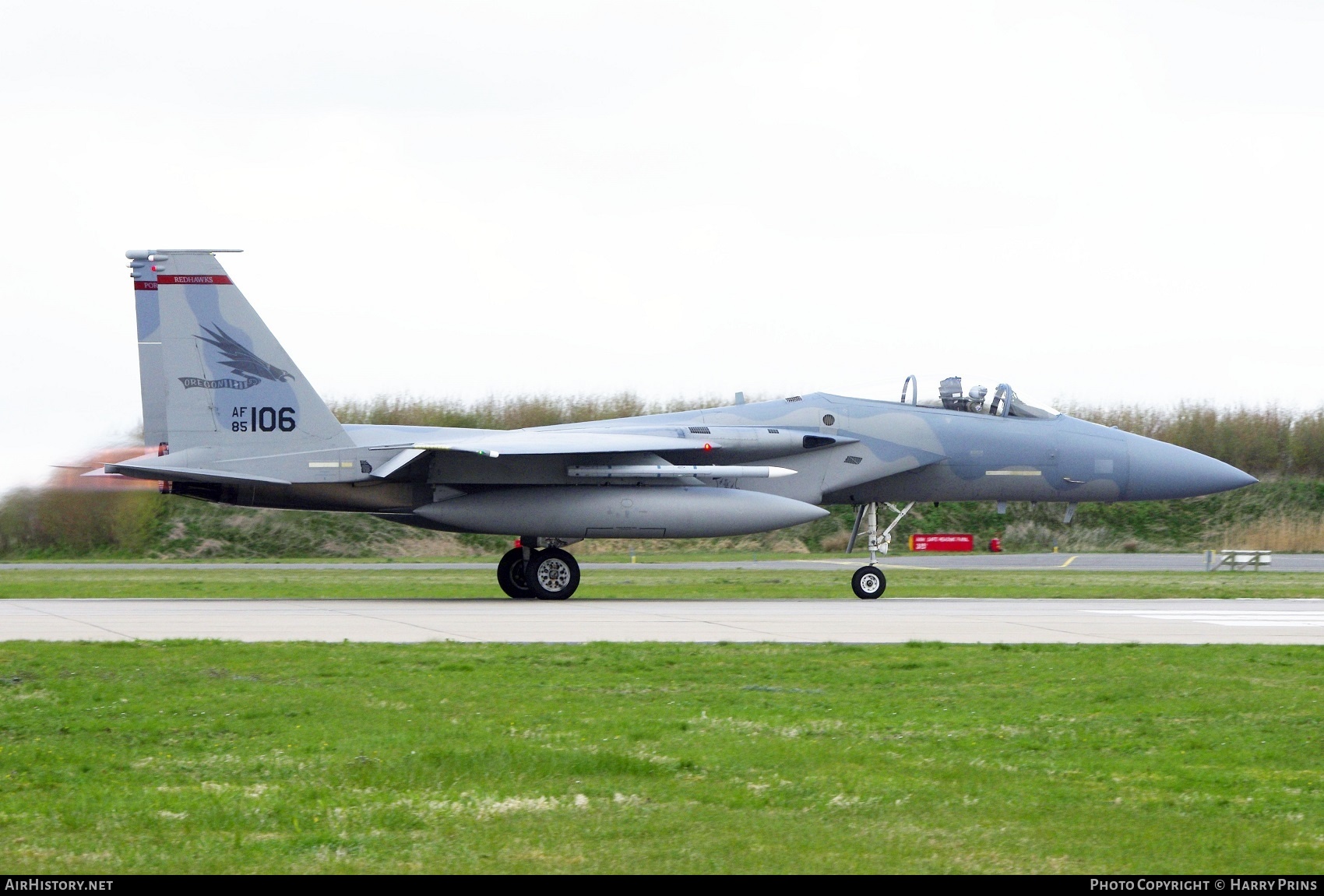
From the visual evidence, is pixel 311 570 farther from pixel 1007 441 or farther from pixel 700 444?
pixel 1007 441

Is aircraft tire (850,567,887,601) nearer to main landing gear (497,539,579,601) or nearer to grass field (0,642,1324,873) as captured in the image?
main landing gear (497,539,579,601)

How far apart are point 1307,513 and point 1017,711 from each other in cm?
3977

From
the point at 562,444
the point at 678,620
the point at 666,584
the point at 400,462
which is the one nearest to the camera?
the point at 678,620

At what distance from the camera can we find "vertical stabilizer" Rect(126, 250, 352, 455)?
1866cm

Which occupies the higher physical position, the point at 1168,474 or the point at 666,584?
the point at 1168,474

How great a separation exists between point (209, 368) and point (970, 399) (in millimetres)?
11450

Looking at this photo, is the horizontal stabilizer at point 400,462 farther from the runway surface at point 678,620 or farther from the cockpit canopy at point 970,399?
the cockpit canopy at point 970,399

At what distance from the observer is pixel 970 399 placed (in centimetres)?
2091

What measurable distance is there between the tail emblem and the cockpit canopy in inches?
378

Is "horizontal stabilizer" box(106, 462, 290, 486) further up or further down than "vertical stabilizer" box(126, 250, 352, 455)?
further down

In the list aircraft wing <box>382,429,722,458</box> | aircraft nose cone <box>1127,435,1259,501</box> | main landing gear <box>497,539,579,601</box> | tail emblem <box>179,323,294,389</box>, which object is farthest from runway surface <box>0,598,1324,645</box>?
tail emblem <box>179,323,294,389</box>

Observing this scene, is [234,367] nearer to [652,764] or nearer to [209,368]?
[209,368]

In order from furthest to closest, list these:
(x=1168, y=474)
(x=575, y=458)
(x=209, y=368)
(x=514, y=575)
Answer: (x=1168, y=474), (x=514, y=575), (x=575, y=458), (x=209, y=368)

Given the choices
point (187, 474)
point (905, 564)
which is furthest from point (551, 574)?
point (905, 564)
